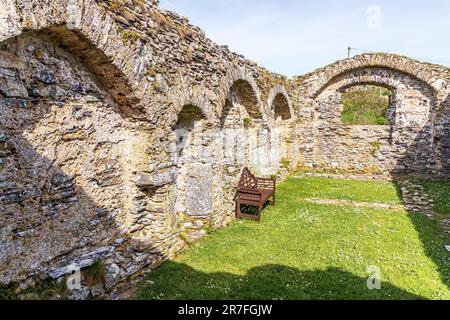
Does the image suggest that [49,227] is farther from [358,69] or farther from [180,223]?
[358,69]

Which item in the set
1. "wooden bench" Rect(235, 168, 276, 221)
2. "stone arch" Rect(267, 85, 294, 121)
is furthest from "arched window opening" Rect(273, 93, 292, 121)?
"wooden bench" Rect(235, 168, 276, 221)

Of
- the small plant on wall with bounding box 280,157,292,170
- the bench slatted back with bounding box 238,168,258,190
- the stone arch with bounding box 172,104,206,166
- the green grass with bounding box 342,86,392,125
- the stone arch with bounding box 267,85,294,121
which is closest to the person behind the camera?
the stone arch with bounding box 172,104,206,166

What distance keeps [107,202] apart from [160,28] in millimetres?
2801

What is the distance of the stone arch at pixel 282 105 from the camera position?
1152cm

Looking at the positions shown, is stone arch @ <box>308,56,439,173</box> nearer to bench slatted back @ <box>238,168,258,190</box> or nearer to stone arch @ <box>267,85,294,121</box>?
stone arch @ <box>267,85,294,121</box>

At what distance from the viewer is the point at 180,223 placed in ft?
21.5

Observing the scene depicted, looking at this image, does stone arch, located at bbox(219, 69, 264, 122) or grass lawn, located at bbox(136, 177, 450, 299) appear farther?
stone arch, located at bbox(219, 69, 264, 122)

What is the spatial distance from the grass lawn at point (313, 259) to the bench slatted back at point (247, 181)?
78 cm

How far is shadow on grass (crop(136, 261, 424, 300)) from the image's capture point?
4.35 meters

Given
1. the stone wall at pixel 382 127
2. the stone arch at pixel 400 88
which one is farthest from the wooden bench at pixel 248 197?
the stone arch at pixel 400 88

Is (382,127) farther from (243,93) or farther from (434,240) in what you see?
(434,240)

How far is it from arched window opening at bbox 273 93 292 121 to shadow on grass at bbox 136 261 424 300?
8319mm

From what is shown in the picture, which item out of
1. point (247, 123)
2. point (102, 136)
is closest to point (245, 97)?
point (247, 123)

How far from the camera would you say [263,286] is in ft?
15.2
